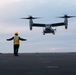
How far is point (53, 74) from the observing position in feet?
44.2

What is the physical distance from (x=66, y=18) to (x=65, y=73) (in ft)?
317

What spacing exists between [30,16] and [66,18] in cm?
988

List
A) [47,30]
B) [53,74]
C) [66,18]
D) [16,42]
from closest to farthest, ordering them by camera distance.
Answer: [53,74] → [16,42] → [47,30] → [66,18]

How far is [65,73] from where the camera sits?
1393cm

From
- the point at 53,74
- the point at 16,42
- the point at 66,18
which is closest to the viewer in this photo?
the point at 53,74

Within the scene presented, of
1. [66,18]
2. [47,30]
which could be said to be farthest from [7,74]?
[66,18]

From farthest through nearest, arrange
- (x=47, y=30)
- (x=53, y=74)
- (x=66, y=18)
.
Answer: (x=66, y=18), (x=47, y=30), (x=53, y=74)

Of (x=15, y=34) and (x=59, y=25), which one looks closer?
(x=15, y=34)

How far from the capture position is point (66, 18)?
110062 millimetres

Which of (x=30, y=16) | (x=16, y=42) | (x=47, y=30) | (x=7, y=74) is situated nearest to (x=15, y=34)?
(x=16, y=42)

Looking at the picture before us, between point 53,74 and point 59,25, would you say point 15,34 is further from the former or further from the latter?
point 59,25

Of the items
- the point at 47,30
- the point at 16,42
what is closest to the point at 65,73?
the point at 16,42

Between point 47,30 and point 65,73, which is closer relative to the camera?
point 65,73

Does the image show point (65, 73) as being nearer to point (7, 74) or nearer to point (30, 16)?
point (7, 74)
